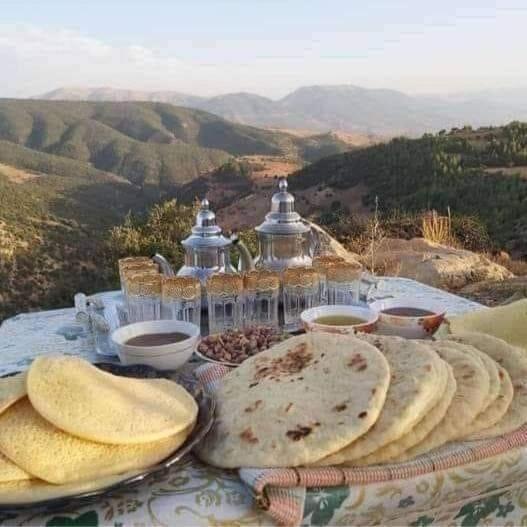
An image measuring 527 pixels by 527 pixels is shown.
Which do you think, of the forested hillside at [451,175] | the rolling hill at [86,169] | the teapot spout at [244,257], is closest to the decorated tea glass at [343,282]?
the teapot spout at [244,257]

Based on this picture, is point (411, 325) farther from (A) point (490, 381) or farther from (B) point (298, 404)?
(B) point (298, 404)

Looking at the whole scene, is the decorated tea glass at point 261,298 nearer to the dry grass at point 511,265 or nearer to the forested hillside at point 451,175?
Answer: the dry grass at point 511,265

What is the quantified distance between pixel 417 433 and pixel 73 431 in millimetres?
667

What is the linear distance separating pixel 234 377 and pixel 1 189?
31.0 m

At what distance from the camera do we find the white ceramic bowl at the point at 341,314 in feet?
5.93

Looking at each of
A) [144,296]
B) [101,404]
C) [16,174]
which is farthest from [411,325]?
[16,174]

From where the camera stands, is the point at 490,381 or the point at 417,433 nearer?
the point at 417,433

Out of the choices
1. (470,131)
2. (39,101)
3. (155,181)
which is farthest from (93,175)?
(470,131)

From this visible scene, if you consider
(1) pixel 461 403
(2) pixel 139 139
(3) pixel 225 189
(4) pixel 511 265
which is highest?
(1) pixel 461 403

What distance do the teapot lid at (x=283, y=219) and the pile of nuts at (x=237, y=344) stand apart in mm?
538

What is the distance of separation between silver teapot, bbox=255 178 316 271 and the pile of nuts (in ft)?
1.54

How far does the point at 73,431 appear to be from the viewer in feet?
3.71

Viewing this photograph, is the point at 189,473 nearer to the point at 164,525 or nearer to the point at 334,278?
the point at 164,525

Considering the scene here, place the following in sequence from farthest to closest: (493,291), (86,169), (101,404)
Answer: (86,169) < (493,291) < (101,404)
